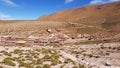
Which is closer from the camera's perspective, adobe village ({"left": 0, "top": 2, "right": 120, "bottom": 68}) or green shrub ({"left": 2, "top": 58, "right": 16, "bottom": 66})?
green shrub ({"left": 2, "top": 58, "right": 16, "bottom": 66})

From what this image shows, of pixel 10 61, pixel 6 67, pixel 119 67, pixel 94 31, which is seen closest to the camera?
pixel 6 67

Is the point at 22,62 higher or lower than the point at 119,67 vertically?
higher

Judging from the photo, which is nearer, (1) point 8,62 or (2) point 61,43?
(1) point 8,62

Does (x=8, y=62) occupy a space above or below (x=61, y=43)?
above

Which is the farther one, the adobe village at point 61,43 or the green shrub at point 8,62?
the adobe village at point 61,43

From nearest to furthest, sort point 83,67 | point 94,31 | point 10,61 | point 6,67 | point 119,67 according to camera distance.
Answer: point 6,67
point 10,61
point 83,67
point 119,67
point 94,31

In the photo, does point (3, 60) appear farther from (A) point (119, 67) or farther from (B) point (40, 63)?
(A) point (119, 67)

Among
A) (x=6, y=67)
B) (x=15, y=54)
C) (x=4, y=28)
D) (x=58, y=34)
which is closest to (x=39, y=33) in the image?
(x=58, y=34)

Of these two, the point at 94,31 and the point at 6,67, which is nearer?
the point at 6,67
